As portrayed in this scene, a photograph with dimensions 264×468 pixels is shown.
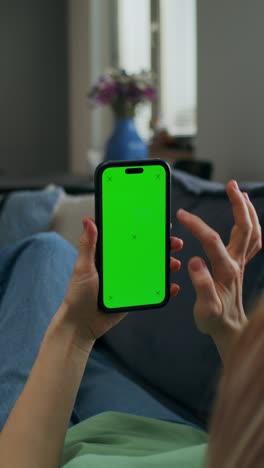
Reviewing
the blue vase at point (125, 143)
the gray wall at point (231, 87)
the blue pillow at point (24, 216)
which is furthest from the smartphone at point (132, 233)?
the blue vase at point (125, 143)

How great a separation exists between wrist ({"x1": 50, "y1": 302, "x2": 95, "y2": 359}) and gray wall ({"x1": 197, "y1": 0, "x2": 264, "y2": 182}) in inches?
74.7

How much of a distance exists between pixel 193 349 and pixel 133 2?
3913 millimetres

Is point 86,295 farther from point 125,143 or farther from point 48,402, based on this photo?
point 125,143

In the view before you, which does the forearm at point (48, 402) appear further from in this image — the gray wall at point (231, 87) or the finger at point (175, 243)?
the gray wall at point (231, 87)

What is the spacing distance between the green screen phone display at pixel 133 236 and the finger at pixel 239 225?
9 centimetres

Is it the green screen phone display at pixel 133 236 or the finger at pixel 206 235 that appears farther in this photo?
the green screen phone display at pixel 133 236

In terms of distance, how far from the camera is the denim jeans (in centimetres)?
129

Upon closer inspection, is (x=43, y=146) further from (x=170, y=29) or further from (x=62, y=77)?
(x=170, y=29)

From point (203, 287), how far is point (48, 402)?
245 mm

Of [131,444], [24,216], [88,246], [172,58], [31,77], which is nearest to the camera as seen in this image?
[88,246]

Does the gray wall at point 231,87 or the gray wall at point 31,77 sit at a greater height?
the gray wall at point 231,87

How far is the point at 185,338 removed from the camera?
58.1 inches

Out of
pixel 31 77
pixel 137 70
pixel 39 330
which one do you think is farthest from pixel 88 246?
pixel 31 77

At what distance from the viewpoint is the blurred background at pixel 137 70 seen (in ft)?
9.29
